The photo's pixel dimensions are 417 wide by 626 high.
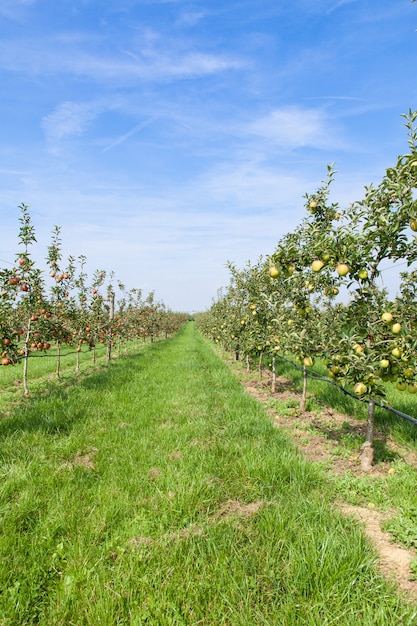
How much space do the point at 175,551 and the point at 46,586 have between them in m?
0.94

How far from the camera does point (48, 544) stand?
2.77m

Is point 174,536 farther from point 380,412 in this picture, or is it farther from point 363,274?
point 380,412

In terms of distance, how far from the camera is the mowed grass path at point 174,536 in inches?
87.0

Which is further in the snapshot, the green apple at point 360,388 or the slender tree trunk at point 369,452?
the slender tree trunk at point 369,452

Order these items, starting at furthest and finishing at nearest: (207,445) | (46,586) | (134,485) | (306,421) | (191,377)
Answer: (191,377) → (306,421) → (207,445) → (134,485) → (46,586)

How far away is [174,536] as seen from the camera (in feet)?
9.36

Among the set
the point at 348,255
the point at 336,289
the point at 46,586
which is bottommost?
the point at 46,586

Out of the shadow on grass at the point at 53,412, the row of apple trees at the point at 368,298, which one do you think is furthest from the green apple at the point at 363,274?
the shadow on grass at the point at 53,412

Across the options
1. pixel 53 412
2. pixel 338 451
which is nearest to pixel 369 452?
pixel 338 451

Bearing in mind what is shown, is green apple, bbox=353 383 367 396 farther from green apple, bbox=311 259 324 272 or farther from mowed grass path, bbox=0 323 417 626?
green apple, bbox=311 259 324 272

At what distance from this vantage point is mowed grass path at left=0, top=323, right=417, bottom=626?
2.21 m

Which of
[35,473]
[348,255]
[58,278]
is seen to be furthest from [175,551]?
[58,278]

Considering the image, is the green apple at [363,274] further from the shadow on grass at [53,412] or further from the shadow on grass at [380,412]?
the shadow on grass at [53,412]

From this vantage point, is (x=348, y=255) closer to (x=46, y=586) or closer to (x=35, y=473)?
(x=46, y=586)
